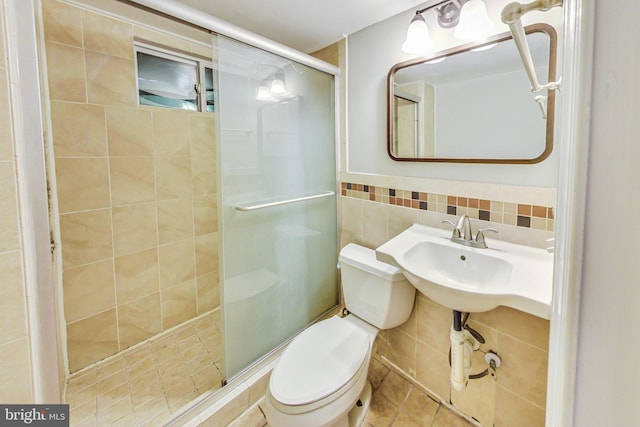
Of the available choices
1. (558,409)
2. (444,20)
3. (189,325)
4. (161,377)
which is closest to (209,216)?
(189,325)

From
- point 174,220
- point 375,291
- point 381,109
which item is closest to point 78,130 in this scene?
point 174,220

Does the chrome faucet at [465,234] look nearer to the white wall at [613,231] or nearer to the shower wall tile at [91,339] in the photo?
the white wall at [613,231]

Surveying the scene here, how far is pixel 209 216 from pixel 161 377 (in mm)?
1054

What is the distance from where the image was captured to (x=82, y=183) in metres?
1.58

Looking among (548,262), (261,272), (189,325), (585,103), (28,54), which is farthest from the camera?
(189,325)

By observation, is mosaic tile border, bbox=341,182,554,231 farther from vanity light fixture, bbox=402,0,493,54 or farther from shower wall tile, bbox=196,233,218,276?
shower wall tile, bbox=196,233,218,276

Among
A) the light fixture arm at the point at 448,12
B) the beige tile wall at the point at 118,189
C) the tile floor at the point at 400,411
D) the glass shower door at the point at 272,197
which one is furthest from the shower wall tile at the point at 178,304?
the light fixture arm at the point at 448,12

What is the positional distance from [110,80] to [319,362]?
188 centimetres

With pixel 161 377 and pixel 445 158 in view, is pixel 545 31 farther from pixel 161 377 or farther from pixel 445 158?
pixel 161 377

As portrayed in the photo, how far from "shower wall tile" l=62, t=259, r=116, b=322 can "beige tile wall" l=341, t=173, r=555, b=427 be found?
1.58 meters

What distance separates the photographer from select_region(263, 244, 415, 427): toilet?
3.64 feet

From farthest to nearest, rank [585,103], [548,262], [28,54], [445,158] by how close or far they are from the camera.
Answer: [445,158], [548,262], [28,54], [585,103]

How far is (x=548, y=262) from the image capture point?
1062 mm

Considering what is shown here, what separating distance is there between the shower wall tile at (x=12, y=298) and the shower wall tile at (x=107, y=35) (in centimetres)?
141
